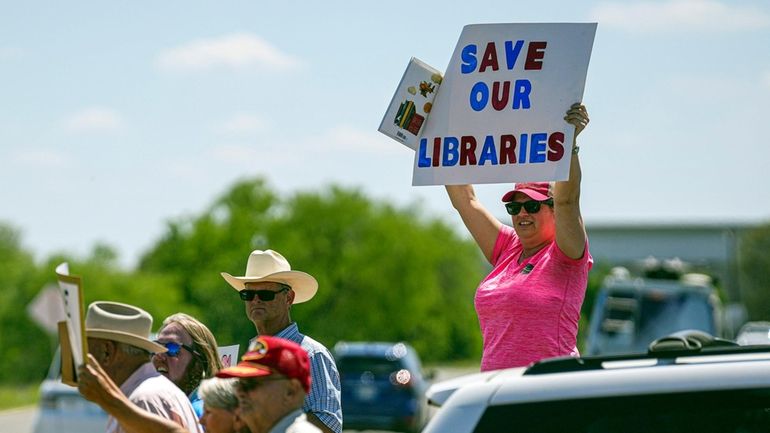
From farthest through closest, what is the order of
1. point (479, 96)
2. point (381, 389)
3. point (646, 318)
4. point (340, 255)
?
1. point (340, 255)
2. point (646, 318)
3. point (381, 389)
4. point (479, 96)

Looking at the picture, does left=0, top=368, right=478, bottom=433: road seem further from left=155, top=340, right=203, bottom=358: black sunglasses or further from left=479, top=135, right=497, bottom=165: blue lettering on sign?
left=479, top=135, right=497, bottom=165: blue lettering on sign

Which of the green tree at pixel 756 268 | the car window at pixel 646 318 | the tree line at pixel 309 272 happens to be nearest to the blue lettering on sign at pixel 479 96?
the car window at pixel 646 318

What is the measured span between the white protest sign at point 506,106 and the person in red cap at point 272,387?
1.72 metres

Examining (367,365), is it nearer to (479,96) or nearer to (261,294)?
(261,294)

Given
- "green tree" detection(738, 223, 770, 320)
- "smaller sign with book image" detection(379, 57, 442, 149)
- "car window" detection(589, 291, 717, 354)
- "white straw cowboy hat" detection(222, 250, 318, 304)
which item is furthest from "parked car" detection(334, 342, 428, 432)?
"green tree" detection(738, 223, 770, 320)

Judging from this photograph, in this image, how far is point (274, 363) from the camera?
4.32 metres

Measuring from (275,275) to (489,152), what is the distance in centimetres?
137

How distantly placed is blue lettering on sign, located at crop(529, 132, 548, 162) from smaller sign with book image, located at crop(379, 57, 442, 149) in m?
0.59

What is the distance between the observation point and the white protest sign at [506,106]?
18.7 ft

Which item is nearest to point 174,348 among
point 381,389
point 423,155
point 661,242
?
point 423,155

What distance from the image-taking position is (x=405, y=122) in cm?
608

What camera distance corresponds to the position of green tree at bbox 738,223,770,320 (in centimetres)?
8475

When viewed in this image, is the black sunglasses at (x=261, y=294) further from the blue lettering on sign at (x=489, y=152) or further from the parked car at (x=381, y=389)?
the parked car at (x=381, y=389)

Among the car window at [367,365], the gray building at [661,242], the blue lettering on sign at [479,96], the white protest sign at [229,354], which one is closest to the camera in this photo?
the blue lettering on sign at [479,96]
